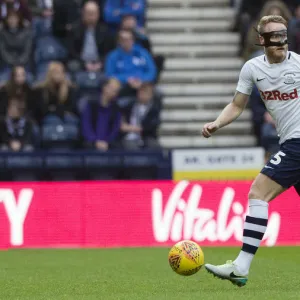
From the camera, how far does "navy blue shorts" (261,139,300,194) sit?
834 centimetres

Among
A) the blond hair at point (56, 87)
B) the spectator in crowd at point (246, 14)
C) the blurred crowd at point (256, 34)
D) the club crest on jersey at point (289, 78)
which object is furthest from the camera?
the spectator in crowd at point (246, 14)

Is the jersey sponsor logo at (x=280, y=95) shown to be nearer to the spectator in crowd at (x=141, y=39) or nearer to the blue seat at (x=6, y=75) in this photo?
the blue seat at (x=6, y=75)

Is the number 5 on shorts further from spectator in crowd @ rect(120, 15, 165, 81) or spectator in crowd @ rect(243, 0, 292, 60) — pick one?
spectator in crowd @ rect(120, 15, 165, 81)

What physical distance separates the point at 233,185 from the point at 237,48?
5796mm

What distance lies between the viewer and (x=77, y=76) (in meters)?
17.9

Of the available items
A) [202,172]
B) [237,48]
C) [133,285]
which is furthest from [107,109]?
[133,285]

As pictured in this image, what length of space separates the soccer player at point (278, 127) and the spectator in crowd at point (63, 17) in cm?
1033

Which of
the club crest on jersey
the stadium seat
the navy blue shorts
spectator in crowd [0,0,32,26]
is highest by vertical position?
the club crest on jersey

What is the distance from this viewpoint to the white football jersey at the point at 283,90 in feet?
27.7

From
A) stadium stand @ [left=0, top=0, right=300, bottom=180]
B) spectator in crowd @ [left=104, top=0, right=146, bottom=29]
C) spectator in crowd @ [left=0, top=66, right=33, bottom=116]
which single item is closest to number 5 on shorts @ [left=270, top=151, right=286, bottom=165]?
stadium stand @ [left=0, top=0, right=300, bottom=180]

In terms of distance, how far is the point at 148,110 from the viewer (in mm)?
17297

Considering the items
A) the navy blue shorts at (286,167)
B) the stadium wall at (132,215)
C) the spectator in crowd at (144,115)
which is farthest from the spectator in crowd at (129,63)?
the navy blue shorts at (286,167)

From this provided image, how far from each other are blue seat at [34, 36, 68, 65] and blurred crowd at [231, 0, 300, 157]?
3.35 m

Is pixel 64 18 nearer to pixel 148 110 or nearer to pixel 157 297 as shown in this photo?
pixel 148 110
